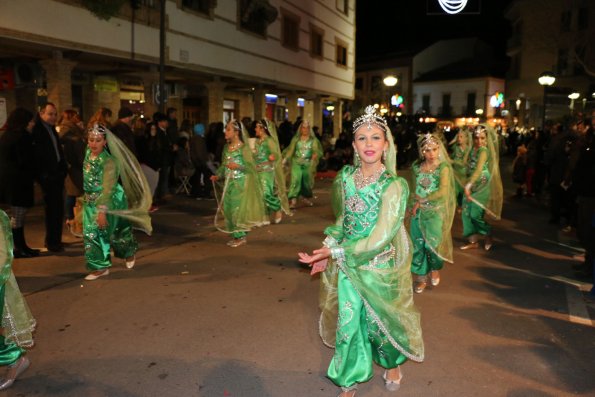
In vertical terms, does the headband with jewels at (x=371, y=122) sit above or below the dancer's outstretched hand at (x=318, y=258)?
above

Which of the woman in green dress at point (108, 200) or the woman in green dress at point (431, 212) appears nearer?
the woman in green dress at point (431, 212)

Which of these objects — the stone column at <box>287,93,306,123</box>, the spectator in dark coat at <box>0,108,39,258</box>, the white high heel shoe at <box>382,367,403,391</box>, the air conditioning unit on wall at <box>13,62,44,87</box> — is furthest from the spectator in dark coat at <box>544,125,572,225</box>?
the stone column at <box>287,93,306,123</box>

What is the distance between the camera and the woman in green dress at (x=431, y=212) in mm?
6059

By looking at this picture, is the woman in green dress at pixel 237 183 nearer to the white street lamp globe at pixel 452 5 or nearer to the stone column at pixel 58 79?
the stone column at pixel 58 79

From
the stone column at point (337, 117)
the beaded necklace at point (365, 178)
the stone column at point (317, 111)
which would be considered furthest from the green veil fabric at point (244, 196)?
the stone column at point (337, 117)

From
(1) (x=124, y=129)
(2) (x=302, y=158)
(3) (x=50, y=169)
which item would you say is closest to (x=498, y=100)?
(2) (x=302, y=158)

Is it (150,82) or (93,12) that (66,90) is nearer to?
(93,12)

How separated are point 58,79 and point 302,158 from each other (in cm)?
564

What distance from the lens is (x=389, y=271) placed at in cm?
366

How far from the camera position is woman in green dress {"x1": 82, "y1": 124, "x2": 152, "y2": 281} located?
Answer: 627cm

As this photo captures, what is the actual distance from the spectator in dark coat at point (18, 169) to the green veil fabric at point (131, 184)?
1729mm

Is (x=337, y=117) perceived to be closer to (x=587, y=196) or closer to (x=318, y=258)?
(x=587, y=196)

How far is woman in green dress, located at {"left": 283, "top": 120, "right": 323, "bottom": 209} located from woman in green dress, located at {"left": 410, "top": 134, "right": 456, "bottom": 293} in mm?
5669

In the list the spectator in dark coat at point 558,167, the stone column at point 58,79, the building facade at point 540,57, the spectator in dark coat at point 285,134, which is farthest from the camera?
the building facade at point 540,57
